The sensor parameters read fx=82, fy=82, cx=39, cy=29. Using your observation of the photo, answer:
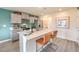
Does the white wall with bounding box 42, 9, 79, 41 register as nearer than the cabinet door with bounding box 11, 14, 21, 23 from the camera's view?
Yes

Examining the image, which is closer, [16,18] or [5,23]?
[16,18]

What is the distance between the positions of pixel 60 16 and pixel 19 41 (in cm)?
134

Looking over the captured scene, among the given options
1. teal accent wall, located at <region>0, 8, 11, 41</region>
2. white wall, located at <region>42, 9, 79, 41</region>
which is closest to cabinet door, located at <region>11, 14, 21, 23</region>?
teal accent wall, located at <region>0, 8, 11, 41</region>

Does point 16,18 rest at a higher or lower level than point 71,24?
higher

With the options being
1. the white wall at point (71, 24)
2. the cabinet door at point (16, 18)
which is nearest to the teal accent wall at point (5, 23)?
the cabinet door at point (16, 18)

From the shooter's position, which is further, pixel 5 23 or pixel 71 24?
pixel 5 23

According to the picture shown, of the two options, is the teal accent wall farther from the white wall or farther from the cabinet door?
the white wall

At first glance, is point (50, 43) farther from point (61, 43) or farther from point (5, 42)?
point (5, 42)

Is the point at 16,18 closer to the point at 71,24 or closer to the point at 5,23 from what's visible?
the point at 5,23

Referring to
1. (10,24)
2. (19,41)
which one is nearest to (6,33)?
(10,24)

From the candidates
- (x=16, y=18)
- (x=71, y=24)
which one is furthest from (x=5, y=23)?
(x=71, y=24)

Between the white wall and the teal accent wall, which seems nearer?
the white wall
